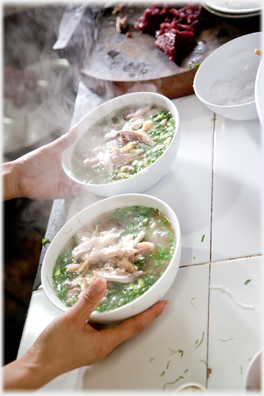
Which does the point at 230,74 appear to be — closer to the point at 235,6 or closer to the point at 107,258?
the point at 235,6

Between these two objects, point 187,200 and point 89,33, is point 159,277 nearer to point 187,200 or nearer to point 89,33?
point 187,200

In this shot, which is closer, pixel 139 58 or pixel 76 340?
pixel 76 340

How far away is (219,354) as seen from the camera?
1208mm

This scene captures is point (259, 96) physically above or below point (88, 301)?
above

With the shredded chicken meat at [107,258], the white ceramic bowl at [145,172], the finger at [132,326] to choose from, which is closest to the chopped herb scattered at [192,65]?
the white ceramic bowl at [145,172]

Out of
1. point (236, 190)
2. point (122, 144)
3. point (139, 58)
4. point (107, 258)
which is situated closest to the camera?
point (107, 258)

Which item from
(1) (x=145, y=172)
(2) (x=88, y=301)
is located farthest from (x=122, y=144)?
(2) (x=88, y=301)

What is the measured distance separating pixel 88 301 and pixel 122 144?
992 mm

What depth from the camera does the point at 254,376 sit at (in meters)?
0.96

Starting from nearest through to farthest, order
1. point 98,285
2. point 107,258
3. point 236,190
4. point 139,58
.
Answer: point 98,285
point 107,258
point 236,190
point 139,58

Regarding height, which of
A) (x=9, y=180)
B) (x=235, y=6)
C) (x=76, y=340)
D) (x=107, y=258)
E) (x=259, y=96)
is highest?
(x=235, y=6)

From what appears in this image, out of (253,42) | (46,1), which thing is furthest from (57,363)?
(46,1)

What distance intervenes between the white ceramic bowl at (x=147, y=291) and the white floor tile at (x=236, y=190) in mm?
233

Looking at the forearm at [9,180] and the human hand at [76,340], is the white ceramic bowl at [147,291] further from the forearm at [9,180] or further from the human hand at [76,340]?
the forearm at [9,180]
